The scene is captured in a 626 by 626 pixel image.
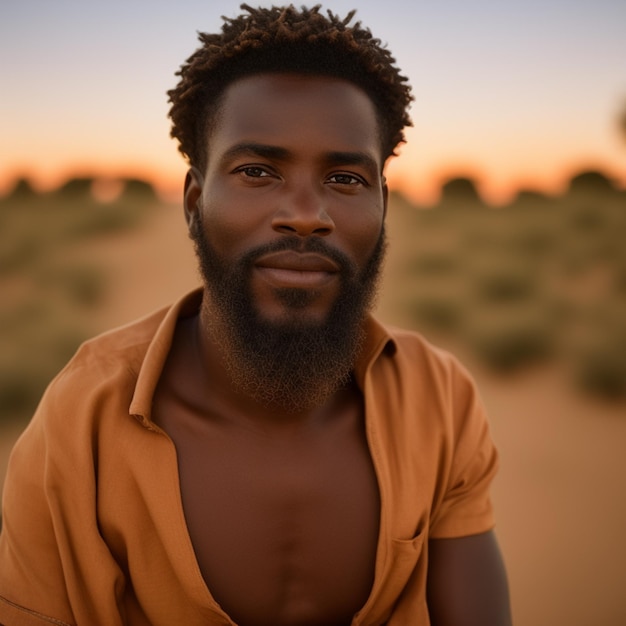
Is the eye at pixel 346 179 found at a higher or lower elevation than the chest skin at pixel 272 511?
higher

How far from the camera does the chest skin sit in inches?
80.8

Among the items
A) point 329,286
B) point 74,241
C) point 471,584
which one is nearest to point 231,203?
point 329,286

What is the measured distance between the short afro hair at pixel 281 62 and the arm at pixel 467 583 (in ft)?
4.52

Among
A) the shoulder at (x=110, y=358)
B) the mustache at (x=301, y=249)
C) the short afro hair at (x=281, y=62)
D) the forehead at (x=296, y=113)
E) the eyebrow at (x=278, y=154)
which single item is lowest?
the shoulder at (x=110, y=358)

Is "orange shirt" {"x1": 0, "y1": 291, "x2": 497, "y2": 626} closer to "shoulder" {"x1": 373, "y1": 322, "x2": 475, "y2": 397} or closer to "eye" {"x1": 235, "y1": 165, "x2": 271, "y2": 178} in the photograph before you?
"shoulder" {"x1": 373, "y1": 322, "x2": 475, "y2": 397}

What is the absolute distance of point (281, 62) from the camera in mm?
2088

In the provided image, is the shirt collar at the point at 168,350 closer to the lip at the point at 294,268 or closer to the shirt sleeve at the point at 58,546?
the shirt sleeve at the point at 58,546

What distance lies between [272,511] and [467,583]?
2.30ft

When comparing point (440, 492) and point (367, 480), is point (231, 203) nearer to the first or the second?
point (367, 480)

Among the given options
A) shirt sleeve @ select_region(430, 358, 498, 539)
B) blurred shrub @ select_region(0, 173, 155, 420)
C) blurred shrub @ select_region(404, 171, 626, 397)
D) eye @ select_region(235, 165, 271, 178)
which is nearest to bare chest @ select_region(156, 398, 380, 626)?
shirt sleeve @ select_region(430, 358, 498, 539)

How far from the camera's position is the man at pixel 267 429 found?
1.95 metres

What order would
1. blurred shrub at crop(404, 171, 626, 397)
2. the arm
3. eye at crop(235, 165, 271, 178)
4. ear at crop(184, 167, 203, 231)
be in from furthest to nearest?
blurred shrub at crop(404, 171, 626, 397), ear at crop(184, 167, 203, 231), the arm, eye at crop(235, 165, 271, 178)

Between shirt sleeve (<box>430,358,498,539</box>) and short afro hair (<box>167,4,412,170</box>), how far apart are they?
0.98m

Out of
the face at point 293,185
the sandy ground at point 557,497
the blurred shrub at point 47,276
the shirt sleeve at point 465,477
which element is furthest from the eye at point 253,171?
the blurred shrub at point 47,276
